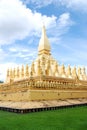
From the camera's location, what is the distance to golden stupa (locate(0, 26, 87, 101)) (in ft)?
39.9

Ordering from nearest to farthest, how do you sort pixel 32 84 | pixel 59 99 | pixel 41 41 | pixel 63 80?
1. pixel 32 84
2. pixel 59 99
3. pixel 63 80
4. pixel 41 41

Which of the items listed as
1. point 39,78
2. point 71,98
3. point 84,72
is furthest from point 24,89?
point 84,72

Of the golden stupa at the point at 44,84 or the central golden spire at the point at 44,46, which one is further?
the central golden spire at the point at 44,46

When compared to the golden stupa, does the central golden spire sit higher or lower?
higher

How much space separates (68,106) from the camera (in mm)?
Result: 12352

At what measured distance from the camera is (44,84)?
13.0 meters

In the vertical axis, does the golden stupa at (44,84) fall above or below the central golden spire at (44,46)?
below

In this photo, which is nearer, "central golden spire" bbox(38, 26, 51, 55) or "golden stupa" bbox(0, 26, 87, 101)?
"golden stupa" bbox(0, 26, 87, 101)

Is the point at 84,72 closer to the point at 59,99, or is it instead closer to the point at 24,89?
the point at 59,99

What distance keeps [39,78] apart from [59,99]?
2.00 m

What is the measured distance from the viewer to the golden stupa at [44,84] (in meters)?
12.2

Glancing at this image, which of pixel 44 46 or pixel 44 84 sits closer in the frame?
pixel 44 84

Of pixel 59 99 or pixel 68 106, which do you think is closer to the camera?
pixel 68 106

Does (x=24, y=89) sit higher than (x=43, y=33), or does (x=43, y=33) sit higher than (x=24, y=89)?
(x=43, y=33)
